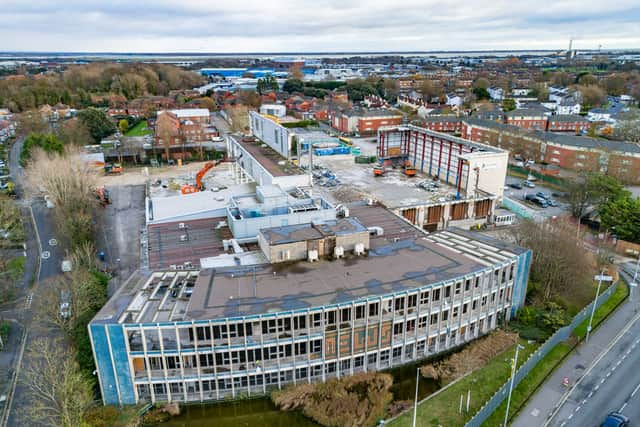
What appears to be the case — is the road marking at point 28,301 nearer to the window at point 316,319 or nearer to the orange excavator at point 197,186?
the window at point 316,319

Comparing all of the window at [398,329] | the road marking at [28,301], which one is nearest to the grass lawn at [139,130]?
the road marking at [28,301]

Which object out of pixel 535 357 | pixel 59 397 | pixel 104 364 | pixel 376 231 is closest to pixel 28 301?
pixel 104 364

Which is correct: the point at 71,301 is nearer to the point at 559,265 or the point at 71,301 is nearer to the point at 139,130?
the point at 559,265

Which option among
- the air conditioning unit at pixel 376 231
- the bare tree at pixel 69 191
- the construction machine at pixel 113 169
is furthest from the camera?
the construction machine at pixel 113 169

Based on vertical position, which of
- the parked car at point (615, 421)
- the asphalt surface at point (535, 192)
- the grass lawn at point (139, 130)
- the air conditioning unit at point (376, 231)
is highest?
the air conditioning unit at point (376, 231)

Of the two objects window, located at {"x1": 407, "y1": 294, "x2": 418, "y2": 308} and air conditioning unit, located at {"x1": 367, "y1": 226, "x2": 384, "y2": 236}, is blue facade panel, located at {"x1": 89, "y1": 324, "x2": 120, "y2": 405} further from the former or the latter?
air conditioning unit, located at {"x1": 367, "y1": 226, "x2": 384, "y2": 236}

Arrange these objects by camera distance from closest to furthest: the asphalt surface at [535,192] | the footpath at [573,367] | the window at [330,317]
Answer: the footpath at [573,367]
the window at [330,317]
the asphalt surface at [535,192]

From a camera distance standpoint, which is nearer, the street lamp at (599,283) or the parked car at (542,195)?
the street lamp at (599,283)
